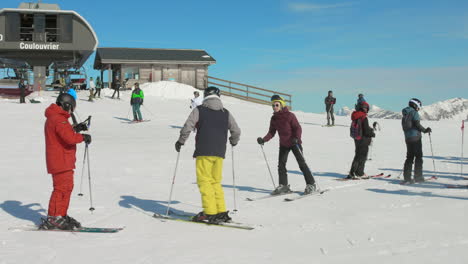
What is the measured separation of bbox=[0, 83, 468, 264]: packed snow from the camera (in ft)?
14.3

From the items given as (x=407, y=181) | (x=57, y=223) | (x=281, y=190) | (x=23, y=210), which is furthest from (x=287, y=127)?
(x=23, y=210)

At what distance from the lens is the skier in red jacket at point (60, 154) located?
5246 millimetres

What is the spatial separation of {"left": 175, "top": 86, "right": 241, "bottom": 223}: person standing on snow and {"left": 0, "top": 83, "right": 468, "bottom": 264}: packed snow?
0.27 meters

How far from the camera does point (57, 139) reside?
208 inches

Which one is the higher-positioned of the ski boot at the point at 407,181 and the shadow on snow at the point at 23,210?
the ski boot at the point at 407,181

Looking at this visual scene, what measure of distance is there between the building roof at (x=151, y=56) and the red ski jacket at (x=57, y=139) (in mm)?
32818

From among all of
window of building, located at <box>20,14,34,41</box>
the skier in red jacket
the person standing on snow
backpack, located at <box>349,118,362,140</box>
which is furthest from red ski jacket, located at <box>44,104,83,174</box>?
window of building, located at <box>20,14,34,41</box>

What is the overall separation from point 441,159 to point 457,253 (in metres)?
9.16

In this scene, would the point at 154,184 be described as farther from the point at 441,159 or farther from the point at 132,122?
the point at 132,122

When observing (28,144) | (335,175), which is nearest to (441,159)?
(335,175)

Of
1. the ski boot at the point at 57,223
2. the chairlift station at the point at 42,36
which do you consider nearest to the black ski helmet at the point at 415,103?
the ski boot at the point at 57,223

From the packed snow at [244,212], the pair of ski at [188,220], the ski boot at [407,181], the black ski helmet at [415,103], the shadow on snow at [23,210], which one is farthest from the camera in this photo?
the black ski helmet at [415,103]

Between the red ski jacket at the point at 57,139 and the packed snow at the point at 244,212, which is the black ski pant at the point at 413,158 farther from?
the red ski jacket at the point at 57,139

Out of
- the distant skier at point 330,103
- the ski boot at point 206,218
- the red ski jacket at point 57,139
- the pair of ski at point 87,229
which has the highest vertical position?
the distant skier at point 330,103
